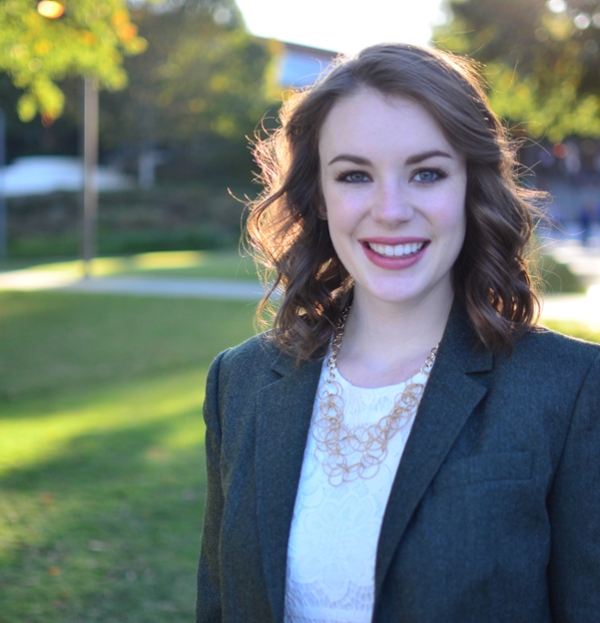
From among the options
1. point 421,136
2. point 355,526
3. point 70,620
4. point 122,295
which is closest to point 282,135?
point 421,136

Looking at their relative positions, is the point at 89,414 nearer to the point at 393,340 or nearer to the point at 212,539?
the point at 212,539

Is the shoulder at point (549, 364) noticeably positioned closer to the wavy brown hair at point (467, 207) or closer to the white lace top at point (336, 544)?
the wavy brown hair at point (467, 207)

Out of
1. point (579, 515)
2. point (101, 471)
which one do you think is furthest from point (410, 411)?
point (101, 471)

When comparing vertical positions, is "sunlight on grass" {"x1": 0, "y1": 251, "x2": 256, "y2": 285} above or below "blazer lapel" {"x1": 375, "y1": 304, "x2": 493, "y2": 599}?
below

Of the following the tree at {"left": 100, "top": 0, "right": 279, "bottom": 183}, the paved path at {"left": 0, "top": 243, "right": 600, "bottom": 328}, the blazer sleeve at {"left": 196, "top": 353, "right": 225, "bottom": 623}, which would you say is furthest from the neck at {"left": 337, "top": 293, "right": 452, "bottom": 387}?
the tree at {"left": 100, "top": 0, "right": 279, "bottom": 183}

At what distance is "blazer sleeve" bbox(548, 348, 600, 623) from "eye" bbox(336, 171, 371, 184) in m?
0.72

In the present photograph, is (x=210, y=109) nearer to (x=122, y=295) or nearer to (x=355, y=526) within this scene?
(x=122, y=295)

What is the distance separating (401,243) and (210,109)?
41242 mm

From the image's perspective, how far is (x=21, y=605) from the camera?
389 centimetres

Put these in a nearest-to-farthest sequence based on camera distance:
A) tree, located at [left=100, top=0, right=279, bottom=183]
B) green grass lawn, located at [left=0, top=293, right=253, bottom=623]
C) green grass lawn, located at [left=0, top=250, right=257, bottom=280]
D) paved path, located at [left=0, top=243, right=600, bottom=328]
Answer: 1. green grass lawn, located at [left=0, top=293, right=253, bottom=623]
2. paved path, located at [left=0, top=243, right=600, bottom=328]
3. green grass lawn, located at [left=0, top=250, right=257, bottom=280]
4. tree, located at [left=100, top=0, right=279, bottom=183]

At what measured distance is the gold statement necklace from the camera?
6.55 ft

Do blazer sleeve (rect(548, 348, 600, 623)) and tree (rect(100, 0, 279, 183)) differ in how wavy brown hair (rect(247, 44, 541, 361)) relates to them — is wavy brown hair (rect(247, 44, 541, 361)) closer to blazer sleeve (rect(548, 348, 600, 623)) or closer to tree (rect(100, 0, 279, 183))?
blazer sleeve (rect(548, 348, 600, 623))

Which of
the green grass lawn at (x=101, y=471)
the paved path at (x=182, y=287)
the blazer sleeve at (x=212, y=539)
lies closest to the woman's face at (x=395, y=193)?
the blazer sleeve at (x=212, y=539)

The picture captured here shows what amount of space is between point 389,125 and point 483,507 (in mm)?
902
